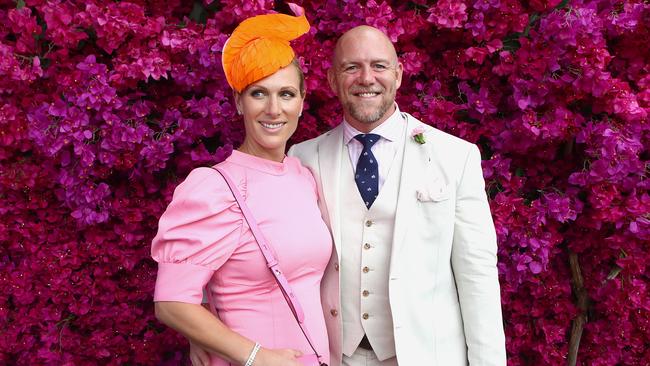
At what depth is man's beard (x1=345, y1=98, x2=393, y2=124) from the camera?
2391mm

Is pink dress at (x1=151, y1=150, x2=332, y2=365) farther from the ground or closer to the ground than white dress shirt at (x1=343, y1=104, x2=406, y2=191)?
closer to the ground

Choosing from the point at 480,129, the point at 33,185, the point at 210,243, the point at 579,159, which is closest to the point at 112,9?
the point at 33,185

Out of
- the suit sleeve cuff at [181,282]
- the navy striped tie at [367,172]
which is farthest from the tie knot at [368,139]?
the suit sleeve cuff at [181,282]

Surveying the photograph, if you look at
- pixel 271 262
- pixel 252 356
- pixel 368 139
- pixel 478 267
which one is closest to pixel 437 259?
pixel 478 267

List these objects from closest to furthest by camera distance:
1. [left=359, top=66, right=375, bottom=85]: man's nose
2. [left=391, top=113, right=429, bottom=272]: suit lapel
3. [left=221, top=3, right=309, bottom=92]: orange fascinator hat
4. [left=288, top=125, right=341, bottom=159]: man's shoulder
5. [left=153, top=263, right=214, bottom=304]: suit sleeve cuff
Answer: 1. [left=153, top=263, right=214, bottom=304]: suit sleeve cuff
2. [left=221, top=3, right=309, bottom=92]: orange fascinator hat
3. [left=391, top=113, right=429, bottom=272]: suit lapel
4. [left=359, top=66, right=375, bottom=85]: man's nose
5. [left=288, top=125, right=341, bottom=159]: man's shoulder

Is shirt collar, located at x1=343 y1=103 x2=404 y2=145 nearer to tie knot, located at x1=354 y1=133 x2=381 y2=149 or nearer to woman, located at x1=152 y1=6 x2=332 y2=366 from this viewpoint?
tie knot, located at x1=354 y1=133 x2=381 y2=149

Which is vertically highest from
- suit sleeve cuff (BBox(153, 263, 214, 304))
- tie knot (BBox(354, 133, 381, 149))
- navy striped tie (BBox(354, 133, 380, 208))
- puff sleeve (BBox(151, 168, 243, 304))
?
tie knot (BBox(354, 133, 381, 149))

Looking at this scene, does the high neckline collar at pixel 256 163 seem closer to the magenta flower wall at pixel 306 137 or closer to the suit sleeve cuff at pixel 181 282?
the suit sleeve cuff at pixel 181 282

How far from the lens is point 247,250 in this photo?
202 centimetres

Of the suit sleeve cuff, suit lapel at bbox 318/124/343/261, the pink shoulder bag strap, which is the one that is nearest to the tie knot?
suit lapel at bbox 318/124/343/261

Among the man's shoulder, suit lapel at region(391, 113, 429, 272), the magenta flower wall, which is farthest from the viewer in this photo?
the magenta flower wall

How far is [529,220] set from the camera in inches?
121

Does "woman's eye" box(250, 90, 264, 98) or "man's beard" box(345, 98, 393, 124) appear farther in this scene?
"man's beard" box(345, 98, 393, 124)

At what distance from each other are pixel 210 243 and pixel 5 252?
1.81m
